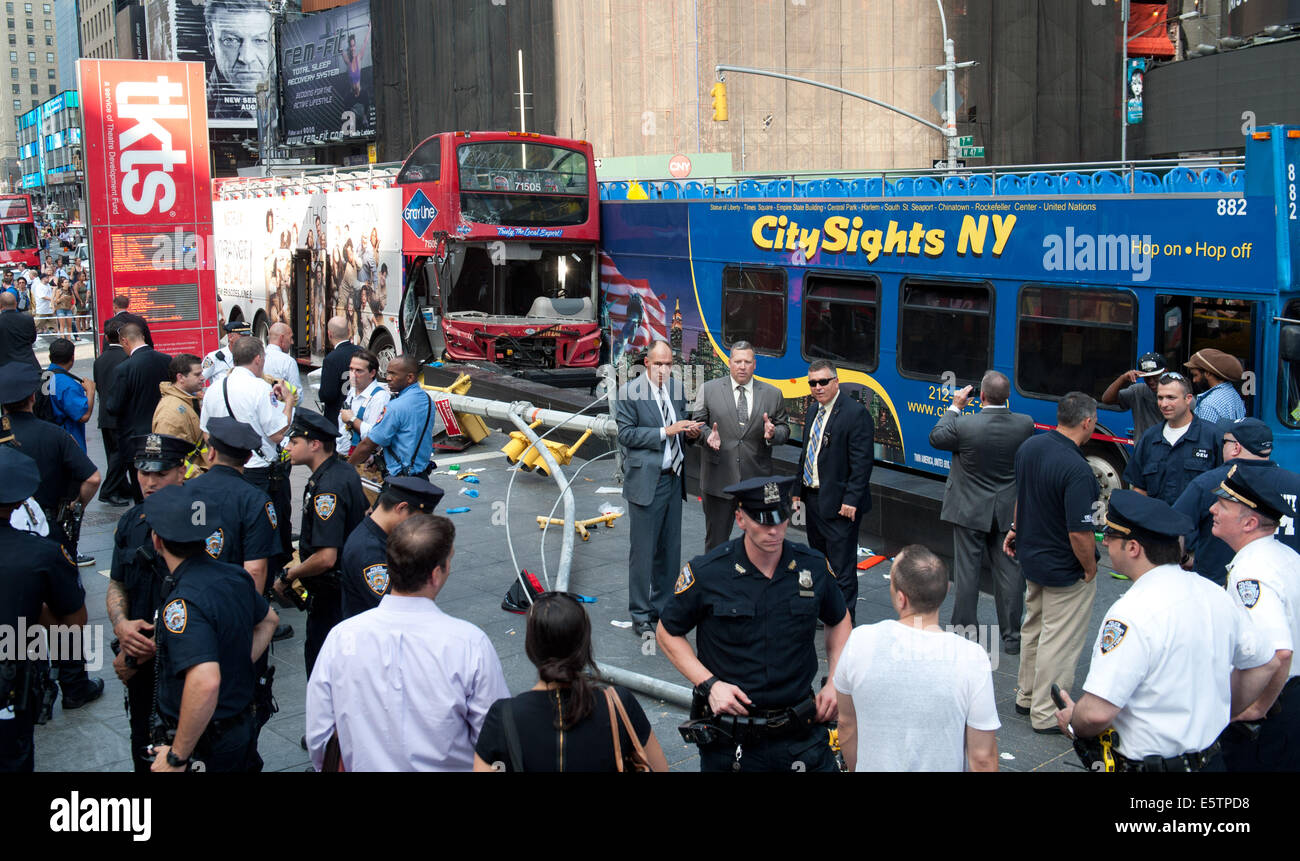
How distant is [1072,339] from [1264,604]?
7468 millimetres

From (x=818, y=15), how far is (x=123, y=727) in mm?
40295

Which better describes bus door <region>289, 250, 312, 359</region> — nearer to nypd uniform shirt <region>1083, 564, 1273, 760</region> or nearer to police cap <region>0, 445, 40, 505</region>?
police cap <region>0, 445, 40, 505</region>

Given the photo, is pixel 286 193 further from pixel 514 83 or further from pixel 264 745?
pixel 514 83

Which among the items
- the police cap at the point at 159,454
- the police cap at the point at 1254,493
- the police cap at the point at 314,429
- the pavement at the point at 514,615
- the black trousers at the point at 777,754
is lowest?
the pavement at the point at 514,615

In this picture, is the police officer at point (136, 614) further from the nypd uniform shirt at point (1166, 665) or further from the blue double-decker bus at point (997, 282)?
the blue double-decker bus at point (997, 282)

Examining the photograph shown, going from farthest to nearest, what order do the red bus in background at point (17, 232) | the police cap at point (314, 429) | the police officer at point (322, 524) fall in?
1. the red bus in background at point (17, 232)
2. the police cap at point (314, 429)
3. the police officer at point (322, 524)

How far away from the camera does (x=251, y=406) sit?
8.93 m

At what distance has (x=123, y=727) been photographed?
6.95m

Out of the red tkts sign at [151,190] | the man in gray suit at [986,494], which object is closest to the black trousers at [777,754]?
the man in gray suit at [986,494]

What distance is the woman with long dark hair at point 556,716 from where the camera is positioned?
3.54 m

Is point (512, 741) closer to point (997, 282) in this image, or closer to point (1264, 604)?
point (1264, 604)

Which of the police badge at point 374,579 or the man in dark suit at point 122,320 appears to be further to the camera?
the man in dark suit at point 122,320

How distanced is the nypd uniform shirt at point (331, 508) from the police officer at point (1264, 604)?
13.6 ft
